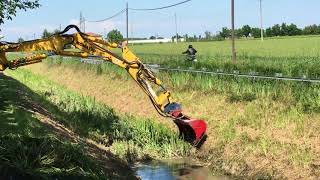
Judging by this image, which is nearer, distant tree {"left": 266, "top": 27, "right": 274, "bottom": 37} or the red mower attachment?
the red mower attachment

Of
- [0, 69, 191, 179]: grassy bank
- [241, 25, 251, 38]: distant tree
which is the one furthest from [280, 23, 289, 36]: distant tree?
[0, 69, 191, 179]: grassy bank

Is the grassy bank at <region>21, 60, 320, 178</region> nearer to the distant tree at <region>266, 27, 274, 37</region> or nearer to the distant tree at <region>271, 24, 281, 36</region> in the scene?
the distant tree at <region>266, 27, 274, 37</region>

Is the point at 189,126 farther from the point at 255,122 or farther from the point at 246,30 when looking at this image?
the point at 246,30

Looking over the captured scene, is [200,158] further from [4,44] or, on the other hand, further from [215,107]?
[4,44]

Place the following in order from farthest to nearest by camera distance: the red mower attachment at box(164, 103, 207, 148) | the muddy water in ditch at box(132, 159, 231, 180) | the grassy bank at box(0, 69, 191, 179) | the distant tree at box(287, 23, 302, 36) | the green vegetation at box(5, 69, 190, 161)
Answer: the distant tree at box(287, 23, 302, 36), the green vegetation at box(5, 69, 190, 161), the red mower attachment at box(164, 103, 207, 148), the muddy water in ditch at box(132, 159, 231, 180), the grassy bank at box(0, 69, 191, 179)

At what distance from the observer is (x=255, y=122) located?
18.0 m

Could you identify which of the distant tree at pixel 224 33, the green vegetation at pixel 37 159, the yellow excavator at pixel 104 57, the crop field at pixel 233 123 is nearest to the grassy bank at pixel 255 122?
the crop field at pixel 233 123

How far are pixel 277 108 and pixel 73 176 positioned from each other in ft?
32.7

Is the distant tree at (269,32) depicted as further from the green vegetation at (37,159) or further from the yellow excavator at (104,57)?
the green vegetation at (37,159)

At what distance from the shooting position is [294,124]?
1647 centimetres

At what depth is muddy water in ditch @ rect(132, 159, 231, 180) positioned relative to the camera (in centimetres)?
1580

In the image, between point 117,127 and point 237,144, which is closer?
point 237,144

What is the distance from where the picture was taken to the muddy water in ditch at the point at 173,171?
1580cm

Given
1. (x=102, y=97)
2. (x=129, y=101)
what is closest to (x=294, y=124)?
Result: (x=129, y=101)
